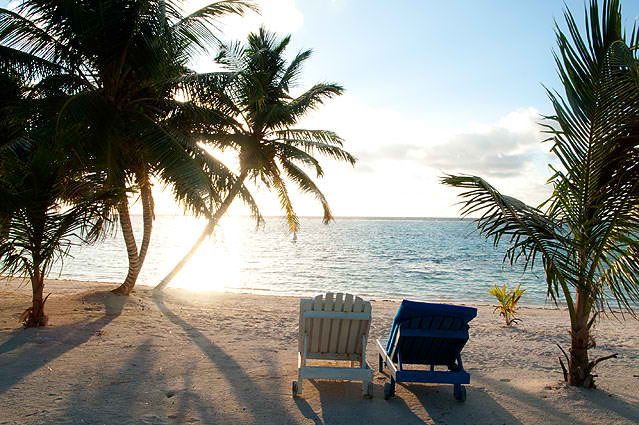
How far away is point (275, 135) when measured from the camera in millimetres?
11883

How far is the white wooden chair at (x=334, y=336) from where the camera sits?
4430 mm

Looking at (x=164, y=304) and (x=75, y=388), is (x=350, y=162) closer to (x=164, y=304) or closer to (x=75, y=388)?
(x=164, y=304)

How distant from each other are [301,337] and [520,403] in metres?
2.20

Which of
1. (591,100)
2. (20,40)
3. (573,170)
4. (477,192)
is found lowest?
(477,192)

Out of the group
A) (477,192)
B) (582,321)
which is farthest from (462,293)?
(477,192)

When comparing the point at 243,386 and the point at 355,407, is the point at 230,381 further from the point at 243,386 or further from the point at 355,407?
the point at 355,407

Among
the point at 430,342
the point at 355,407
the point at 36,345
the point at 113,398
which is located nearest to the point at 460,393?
the point at 430,342

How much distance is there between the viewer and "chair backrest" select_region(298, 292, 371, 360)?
473cm

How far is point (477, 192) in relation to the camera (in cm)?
387

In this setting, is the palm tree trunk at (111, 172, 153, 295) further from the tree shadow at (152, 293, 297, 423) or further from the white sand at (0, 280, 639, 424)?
the tree shadow at (152, 293, 297, 423)

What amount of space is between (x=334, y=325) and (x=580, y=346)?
243 cm

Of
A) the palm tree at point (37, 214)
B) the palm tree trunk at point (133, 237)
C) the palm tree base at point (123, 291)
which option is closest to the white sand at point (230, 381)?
the palm tree at point (37, 214)

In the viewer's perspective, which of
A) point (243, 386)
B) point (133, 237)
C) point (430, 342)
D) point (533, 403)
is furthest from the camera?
point (133, 237)

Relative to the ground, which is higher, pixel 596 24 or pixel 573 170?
pixel 596 24
